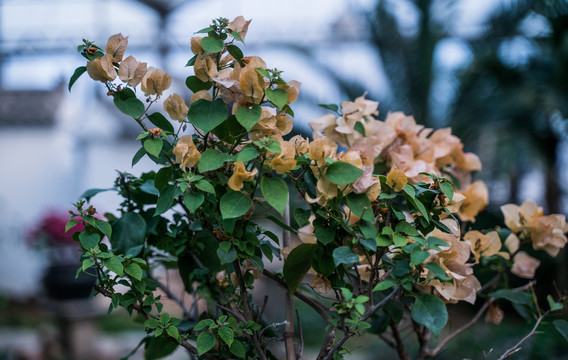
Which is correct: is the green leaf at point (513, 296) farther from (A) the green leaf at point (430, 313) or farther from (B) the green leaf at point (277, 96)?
(B) the green leaf at point (277, 96)

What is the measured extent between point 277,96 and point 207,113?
0.17 ft

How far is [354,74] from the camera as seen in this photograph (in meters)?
2.43

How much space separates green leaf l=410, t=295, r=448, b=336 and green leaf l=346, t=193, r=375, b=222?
0.23ft

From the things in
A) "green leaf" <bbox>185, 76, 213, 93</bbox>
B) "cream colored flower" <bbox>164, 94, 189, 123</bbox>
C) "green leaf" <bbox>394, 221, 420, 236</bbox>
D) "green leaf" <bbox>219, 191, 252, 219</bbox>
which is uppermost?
"green leaf" <bbox>185, 76, 213, 93</bbox>

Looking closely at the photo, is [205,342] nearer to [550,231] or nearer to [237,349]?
[237,349]

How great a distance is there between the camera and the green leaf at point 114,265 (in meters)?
0.35

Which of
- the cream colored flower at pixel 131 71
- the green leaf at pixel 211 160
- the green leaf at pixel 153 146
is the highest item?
the cream colored flower at pixel 131 71

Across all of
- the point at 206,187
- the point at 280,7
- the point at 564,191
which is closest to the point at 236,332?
the point at 206,187

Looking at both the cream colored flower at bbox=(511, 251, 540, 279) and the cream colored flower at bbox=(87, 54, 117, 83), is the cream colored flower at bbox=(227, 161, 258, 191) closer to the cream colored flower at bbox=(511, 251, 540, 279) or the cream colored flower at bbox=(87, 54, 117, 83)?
the cream colored flower at bbox=(87, 54, 117, 83)

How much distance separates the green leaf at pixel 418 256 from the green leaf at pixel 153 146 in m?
0.18

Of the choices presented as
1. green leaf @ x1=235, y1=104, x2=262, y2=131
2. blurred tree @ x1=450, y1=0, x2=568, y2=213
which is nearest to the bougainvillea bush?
green leaf @ x1=235, y1=104, x2=262, y2=131

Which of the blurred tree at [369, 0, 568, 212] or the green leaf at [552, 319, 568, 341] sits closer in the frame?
the green leaf at [552, 319, 568, 341]

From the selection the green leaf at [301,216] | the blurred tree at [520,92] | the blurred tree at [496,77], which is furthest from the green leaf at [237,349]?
the blurred tree at [520,92]

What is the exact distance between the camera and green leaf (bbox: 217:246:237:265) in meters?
0.36
